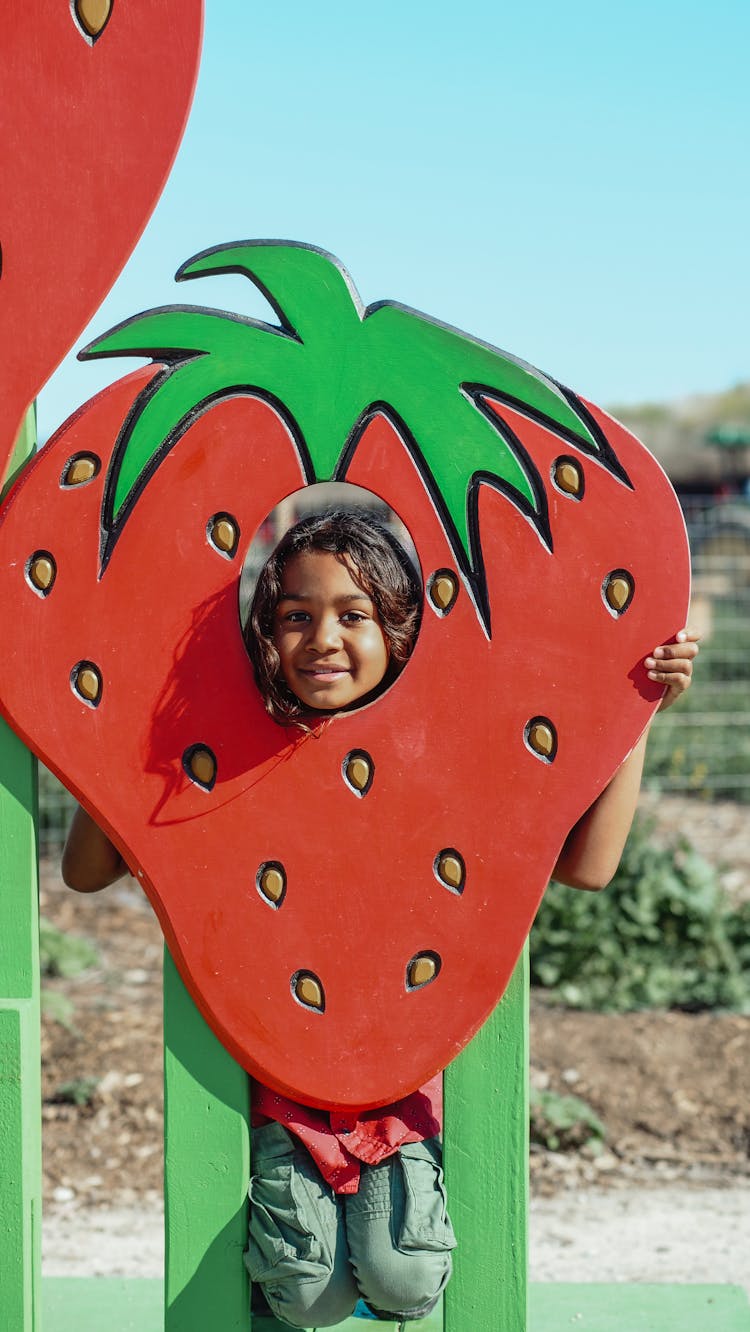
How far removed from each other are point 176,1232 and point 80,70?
186 cm

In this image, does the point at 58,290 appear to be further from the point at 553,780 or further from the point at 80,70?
the point at 553,780

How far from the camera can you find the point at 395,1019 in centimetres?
218

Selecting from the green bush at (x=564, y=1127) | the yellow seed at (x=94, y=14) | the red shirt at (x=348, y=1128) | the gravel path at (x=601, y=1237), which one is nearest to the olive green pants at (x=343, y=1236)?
the red shirt at (x=348, y=1128)

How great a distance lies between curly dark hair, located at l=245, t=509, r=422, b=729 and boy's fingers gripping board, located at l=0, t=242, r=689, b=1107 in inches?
1.5

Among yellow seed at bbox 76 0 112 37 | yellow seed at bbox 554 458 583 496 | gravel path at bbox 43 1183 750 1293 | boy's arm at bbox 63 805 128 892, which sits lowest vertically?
gravel path at bbox 43 1183 750 1293

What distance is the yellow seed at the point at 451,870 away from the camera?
7.14 ft

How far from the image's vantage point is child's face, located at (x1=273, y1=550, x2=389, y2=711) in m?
2.17

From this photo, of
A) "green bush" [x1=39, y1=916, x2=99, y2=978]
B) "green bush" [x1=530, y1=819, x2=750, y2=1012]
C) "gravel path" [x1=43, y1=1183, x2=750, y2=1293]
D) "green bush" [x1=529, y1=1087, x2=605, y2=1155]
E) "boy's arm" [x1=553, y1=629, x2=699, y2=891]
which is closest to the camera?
"boy's arm" [x1=553, y1=629, x2=699, y2=891]

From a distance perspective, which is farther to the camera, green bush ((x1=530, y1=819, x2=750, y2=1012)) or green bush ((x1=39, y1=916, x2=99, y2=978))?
green bush ((x1=39, y1=916, x2=99, y2=978))

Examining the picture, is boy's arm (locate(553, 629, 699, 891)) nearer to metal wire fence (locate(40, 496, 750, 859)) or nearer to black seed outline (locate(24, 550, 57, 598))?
black seed outline (locate(24, 550, 57, 598))

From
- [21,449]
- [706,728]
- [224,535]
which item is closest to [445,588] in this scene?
[224,535]

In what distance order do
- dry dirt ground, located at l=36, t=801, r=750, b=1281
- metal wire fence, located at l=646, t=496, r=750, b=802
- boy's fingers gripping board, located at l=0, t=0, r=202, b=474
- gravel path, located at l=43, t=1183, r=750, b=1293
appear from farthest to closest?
metal wire fence, located at l=646, t=496, r=750, b=802
dry dirt ground, located at l=36, t=801, r=750, b=1281
gravel path, located at l=43, t=1183, r=750, b=1293
boy's fingers gripping board, located at l=0, t=0, r=202, b=474

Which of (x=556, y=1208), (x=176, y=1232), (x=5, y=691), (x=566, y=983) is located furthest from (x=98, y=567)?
(x=566, y=983)

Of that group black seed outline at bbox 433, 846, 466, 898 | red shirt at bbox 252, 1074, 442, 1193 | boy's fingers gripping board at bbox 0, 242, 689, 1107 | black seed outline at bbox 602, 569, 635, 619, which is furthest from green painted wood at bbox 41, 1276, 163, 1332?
black seed outline at bbox 602, 569, 635, 619
